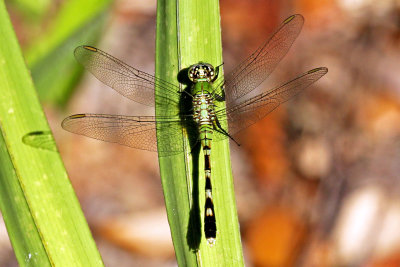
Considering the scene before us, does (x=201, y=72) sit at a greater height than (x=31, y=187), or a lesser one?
greater

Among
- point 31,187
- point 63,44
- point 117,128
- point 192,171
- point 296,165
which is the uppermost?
point 63,44

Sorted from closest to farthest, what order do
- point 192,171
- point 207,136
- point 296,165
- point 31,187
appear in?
point 31,187
point 192,171
point 207,136
point 296,165

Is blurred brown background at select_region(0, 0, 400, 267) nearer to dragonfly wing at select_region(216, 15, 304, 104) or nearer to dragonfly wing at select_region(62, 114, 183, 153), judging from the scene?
dragonfly wing at select_region(216, 15, 304, 104)

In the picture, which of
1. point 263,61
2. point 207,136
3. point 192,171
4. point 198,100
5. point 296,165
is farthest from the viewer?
point 296,165

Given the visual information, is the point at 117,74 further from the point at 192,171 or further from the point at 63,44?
the point at 192,171

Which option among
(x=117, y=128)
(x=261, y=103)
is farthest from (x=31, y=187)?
(x=261, y=103)

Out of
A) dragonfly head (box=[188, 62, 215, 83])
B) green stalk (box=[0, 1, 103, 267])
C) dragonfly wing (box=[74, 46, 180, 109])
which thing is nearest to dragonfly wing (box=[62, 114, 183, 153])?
dragonfly wing (box=[74, 46, 180, 109])

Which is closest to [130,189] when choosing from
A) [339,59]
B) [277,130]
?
[277,130]

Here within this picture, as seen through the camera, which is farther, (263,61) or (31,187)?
(263,61)

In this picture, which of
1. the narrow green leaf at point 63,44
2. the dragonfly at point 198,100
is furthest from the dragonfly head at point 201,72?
the narrow green leaf at point 63,44
